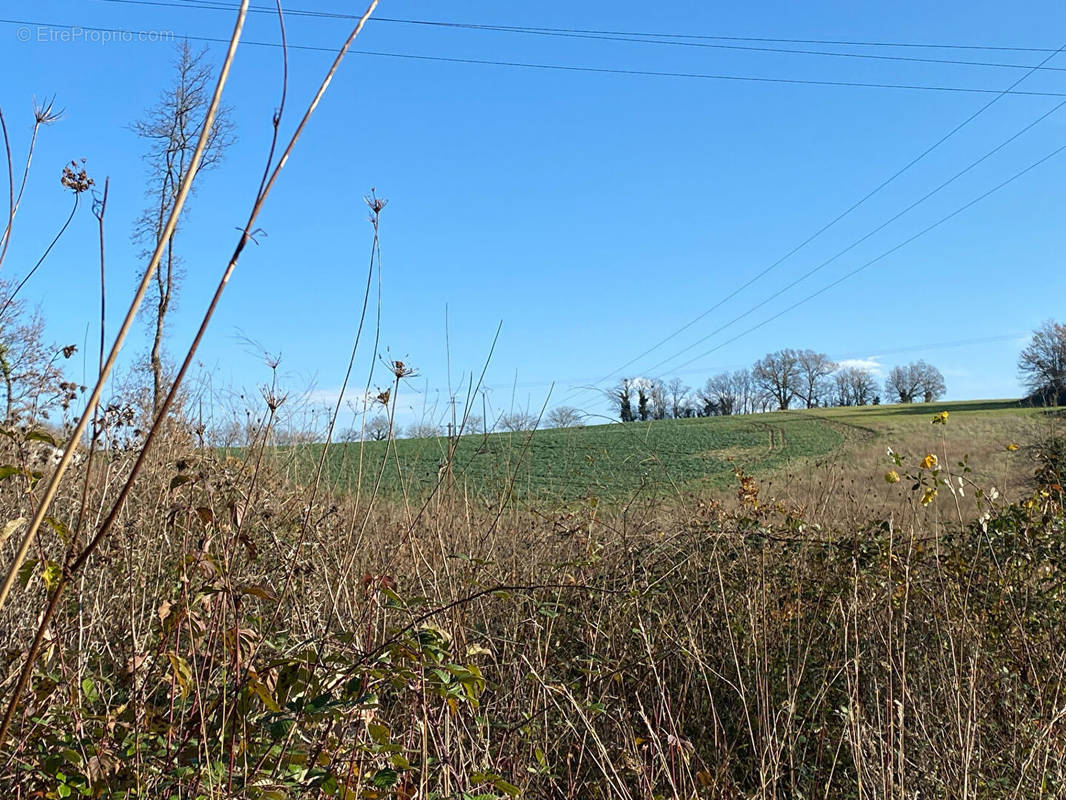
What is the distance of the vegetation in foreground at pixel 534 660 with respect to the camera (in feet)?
4.85

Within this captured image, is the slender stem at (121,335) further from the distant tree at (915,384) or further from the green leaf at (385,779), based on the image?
the distant tree at (915,384)

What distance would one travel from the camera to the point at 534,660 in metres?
2.72

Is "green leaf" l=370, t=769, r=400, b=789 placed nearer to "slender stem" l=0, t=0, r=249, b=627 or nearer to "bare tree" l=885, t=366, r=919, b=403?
"slender stem" l=0, t=0, r=249, b=627

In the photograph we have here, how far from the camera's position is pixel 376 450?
23.1m

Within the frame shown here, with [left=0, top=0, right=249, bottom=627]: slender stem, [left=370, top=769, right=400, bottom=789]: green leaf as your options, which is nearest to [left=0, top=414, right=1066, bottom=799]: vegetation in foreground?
[left=370, top=769, right=400, bottom=789]: green leaf

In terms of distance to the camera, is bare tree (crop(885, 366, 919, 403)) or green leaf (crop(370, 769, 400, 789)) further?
bare tree (crop(885, 366, 919, 403))

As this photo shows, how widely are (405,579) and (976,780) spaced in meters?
2.28

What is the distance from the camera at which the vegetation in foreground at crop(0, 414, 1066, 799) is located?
4.85 feet

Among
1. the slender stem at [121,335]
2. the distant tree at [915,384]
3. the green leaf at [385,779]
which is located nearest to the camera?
the slender stem at [121,335]

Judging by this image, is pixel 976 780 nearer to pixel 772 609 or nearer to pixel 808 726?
pixel 808 726

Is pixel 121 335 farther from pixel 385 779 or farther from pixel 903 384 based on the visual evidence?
pixel 903 384

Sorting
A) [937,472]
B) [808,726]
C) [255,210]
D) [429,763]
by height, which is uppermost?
[255,210]

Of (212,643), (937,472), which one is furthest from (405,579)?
(937,472)

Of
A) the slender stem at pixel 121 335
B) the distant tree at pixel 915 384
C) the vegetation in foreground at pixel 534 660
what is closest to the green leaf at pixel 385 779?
the vegetation in foreground at pixel 534 660
